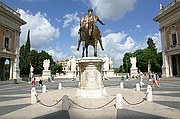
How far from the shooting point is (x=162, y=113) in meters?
7.35

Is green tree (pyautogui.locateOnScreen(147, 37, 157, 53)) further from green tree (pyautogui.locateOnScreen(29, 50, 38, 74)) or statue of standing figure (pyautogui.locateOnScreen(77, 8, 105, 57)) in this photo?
statue of standing figure (pyautogui.locateOnScreen(77, 8, 105, 57))

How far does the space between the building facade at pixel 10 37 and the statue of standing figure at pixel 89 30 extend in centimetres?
2720

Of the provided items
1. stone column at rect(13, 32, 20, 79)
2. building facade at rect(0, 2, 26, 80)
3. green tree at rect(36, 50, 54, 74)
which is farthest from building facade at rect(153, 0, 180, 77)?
green tree at rect(36, 50, 54, 74)

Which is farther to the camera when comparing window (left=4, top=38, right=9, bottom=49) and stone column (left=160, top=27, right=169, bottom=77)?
stone column (left=160, top=27, right=169, bottom=77)

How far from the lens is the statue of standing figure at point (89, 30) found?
448 inches

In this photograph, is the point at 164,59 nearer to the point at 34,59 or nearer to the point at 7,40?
the point at 7,40

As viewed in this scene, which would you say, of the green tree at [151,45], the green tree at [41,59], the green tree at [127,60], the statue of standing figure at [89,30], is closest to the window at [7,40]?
the green tree at [41,59]

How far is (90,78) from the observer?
→ 1056 centimetres

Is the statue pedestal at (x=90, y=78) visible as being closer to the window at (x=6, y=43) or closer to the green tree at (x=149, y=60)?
the window at (x=6, y=43)

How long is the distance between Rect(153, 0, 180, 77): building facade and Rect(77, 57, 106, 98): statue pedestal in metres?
29.9

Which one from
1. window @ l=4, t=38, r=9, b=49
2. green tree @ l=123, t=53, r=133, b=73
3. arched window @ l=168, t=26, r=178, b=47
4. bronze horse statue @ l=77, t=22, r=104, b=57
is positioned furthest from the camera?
green tree @ l=123, t=53, r=133, b=73

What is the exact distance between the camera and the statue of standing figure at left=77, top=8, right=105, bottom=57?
11.4 meters

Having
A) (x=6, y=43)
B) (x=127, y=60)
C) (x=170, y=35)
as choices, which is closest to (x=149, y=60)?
(x=127, y=60)

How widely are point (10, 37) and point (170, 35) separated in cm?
3612
